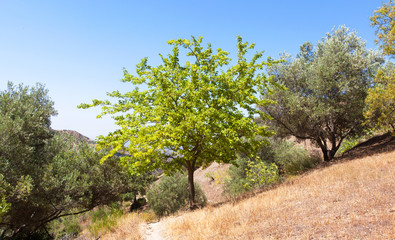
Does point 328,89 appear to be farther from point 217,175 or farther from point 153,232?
point 217,175

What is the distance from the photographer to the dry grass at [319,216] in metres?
5.53

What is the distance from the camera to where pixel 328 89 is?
1711 centimetres

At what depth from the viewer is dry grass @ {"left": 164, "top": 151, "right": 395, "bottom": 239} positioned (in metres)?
5.53

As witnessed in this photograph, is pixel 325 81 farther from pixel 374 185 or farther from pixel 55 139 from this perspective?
pixel 55 139

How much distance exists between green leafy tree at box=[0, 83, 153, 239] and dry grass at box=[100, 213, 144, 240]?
4185 mm

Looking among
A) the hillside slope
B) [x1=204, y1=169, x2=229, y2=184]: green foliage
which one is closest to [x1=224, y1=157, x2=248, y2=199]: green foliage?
[x1=204, y1=169, x2=229, y2=184]: green foliage

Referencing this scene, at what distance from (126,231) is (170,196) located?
14093mm

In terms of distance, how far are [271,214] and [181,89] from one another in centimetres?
717

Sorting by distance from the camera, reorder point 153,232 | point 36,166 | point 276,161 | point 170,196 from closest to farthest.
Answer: point 153,232 → point 36,166 → point 170,196 → point 276,161

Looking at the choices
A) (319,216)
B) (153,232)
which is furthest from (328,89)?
(153,232)

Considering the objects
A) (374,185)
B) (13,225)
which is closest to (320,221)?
(374,185)

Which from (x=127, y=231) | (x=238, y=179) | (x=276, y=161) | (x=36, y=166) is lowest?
(x=238, y=179)

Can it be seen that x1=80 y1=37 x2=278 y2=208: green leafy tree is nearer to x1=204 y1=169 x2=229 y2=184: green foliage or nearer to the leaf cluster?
the leaf cluster

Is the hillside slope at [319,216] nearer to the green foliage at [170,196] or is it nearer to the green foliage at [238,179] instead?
the green foliage at [238,179]
